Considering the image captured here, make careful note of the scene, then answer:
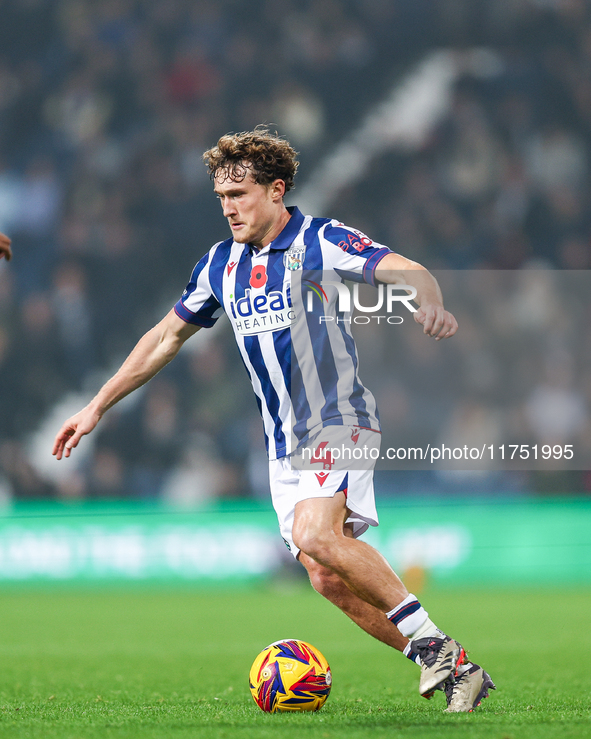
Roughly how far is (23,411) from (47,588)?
9.00 ft

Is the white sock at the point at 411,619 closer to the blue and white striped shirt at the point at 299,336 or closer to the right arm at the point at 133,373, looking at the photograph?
the blue and white striped shirt at the point at 299,336

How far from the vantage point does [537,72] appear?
1529 cm

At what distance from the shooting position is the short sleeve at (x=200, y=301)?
4.72 m

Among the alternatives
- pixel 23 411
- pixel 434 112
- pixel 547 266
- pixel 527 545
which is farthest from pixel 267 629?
pixel 434 112

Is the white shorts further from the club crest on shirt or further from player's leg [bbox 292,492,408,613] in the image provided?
the club crest on shirt

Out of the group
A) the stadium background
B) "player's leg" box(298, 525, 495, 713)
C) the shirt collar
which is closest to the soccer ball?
"player's leg" box(298, 525, 495, 713)

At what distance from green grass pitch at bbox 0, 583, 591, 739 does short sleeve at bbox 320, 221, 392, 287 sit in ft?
5.78

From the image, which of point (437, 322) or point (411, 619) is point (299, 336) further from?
point (411, 619)

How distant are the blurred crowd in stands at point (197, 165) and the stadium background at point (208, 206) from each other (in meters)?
0.03

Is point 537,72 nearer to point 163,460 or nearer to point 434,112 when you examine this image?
point 434,112

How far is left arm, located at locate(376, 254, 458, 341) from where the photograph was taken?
3664 mm

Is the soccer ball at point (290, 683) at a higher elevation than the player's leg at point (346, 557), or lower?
lower

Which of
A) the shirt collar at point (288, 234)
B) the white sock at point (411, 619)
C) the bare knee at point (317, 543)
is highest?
the shirt collar at point (288, 234)

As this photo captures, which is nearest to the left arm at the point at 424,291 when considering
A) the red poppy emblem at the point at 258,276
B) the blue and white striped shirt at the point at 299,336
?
the blue and white striped shirt at the point at 299,336
